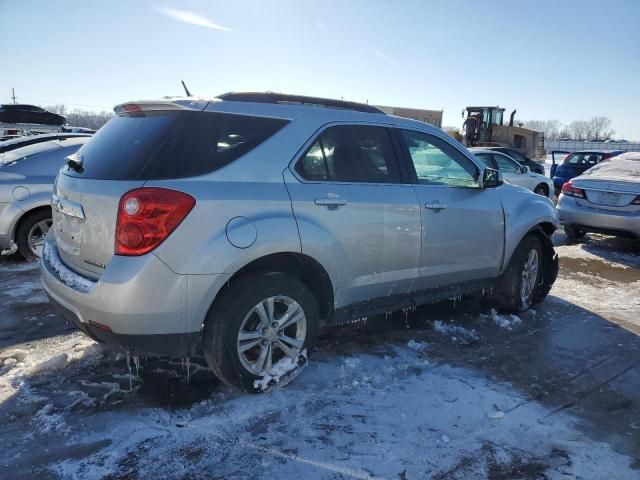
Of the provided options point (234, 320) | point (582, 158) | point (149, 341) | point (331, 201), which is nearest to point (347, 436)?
point (234, 320)

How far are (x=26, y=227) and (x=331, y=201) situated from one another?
4753 millimetres

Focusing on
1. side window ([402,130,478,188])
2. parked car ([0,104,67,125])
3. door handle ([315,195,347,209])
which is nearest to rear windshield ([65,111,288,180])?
door handle ([315,195,347,209])

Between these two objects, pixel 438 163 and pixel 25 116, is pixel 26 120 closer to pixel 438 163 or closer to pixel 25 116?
pixel 25 116

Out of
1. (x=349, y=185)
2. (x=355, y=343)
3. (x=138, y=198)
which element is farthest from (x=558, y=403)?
(x=138, y=198)

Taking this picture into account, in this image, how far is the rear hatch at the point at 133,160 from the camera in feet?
9.37

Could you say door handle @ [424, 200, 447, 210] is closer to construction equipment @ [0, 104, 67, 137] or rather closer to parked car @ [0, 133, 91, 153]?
parked car @ [0, 133, 91, 153]

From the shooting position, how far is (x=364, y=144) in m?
3.76

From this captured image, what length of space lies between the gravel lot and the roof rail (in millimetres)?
1878

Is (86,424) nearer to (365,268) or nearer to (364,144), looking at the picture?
(365,268)

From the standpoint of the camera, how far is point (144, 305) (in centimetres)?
273

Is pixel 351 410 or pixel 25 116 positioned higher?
pixel 25 116

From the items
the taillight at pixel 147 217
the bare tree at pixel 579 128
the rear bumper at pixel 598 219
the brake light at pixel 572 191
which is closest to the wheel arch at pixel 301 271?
the taillight at pixel 147 217

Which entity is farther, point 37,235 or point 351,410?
point 37,235

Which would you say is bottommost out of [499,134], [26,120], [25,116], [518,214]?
[518,214]
